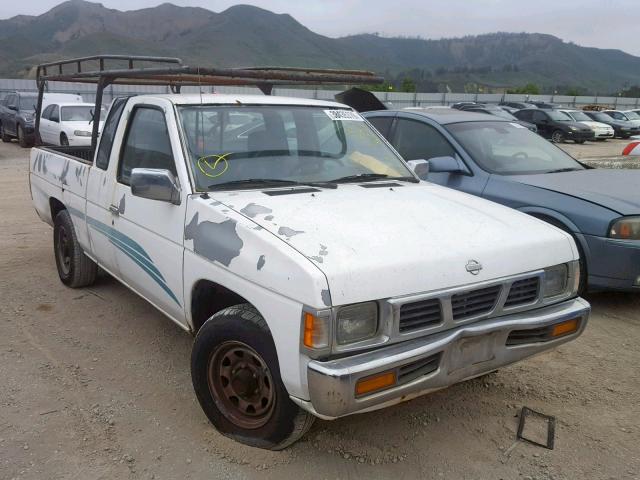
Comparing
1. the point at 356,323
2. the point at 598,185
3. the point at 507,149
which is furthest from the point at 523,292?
the point at 507,149

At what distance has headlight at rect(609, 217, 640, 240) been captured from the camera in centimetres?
458

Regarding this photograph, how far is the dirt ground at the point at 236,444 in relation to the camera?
2.83 metres

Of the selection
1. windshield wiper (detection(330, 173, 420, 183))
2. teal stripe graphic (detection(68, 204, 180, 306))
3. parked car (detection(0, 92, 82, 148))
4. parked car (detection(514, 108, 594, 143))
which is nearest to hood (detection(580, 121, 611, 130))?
parked car (detection(514, 108, 594, 143))

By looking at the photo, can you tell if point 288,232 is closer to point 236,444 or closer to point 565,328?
point 236,444

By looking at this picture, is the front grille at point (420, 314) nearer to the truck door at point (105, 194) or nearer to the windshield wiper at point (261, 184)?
the windshield wiper at point (261, 184)

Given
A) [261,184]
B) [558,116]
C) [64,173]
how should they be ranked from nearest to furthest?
1. [261,184]
2. [64,173]
3. [558,116]

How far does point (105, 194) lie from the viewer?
414 centimetres

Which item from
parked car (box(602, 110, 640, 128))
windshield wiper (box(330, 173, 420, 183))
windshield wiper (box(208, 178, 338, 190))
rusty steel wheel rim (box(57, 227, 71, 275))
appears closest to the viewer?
windshield wiper (box(208, 178, 338, 190))

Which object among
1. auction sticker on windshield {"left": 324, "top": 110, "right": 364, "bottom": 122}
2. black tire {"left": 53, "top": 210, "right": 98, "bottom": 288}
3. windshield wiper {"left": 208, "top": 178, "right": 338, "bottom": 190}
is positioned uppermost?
Result: auction sticker on windshield {"left": 324, "top": 110, "right": 364, "bottom": 122}

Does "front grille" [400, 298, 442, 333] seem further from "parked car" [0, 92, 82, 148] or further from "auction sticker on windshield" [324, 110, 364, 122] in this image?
"parked car" [0, 92, 82, 148]

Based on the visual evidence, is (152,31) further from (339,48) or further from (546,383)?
(546,383)

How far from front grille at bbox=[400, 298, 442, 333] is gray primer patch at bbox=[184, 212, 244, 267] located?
0.83 metres

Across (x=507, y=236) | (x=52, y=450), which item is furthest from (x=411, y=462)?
(x=52, y=450)

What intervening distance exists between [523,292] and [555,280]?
10.6 inches
